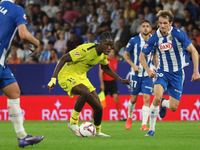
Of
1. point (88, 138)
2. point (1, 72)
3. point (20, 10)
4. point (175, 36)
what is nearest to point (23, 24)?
point (20, 10)

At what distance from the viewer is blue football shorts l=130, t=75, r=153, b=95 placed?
366 inches

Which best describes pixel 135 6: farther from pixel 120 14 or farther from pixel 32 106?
pixel 32 106

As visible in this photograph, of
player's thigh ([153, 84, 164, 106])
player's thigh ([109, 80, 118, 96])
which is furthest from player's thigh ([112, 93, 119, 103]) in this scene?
player's thigh ([153, 84, 164, 106])

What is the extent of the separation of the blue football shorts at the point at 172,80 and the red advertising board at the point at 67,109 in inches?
208

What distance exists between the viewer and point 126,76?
13.9 m

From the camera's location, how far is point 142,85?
9.36 metres

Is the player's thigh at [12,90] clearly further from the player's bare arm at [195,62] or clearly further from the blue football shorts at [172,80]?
the player's bare arm at [195,62]

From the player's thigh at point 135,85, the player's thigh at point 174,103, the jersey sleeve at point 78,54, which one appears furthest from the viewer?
the player's thigh at point 135,85

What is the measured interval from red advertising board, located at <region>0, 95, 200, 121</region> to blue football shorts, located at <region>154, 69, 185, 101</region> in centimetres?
529

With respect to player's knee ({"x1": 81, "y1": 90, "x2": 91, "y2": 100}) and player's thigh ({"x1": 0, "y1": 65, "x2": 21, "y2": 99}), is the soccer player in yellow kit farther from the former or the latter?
player's thigh ({"x1": 0, "y1": 65, "x2": 21, "y2": 99})

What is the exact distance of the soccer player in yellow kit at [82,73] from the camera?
704cm

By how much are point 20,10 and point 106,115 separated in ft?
28.4

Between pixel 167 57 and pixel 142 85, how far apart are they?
2078mm

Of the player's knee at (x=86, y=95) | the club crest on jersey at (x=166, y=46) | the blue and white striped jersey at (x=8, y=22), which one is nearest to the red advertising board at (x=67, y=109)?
the club crest on jersey at (x=166, y=46)
